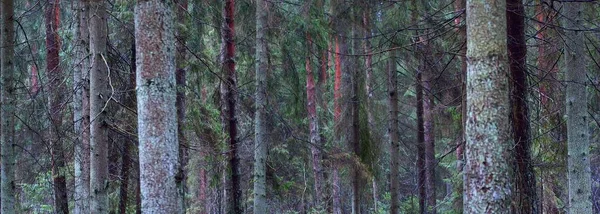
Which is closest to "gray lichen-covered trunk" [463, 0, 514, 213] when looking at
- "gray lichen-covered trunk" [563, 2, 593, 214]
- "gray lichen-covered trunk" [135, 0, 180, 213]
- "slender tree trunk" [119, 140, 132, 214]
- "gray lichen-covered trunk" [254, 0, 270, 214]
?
"gray lichen-covered trunk" [135, 0, 180, 213]

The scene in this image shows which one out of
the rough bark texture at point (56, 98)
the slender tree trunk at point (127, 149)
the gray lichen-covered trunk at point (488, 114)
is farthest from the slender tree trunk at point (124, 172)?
the gray lichen-covered trunk at point (488, 114)

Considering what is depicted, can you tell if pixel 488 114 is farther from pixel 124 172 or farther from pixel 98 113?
pixel 124 172

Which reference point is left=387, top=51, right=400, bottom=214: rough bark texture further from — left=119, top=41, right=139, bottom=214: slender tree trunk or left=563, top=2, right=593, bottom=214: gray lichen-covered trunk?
left=119, top=41, right=139, bottom=214: slender tree trunk

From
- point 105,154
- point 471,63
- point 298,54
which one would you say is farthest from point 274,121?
point 471,63

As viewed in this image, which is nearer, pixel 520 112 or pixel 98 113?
pixel 520 112

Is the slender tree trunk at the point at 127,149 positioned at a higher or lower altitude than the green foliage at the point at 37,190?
higher

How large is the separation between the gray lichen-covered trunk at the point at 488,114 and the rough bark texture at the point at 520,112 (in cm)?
108

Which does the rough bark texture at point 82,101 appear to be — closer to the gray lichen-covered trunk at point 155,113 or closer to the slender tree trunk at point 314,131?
the gray lichen-covered trunk at point 155,113

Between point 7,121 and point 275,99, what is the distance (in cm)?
732

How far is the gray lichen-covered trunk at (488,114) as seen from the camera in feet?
15.0

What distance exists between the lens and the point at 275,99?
498 inches

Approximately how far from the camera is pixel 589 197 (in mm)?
7395

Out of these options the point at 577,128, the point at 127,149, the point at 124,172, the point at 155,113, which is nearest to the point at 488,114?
the point at 155,113

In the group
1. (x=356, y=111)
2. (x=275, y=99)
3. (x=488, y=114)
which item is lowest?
(x=488, y=114)
